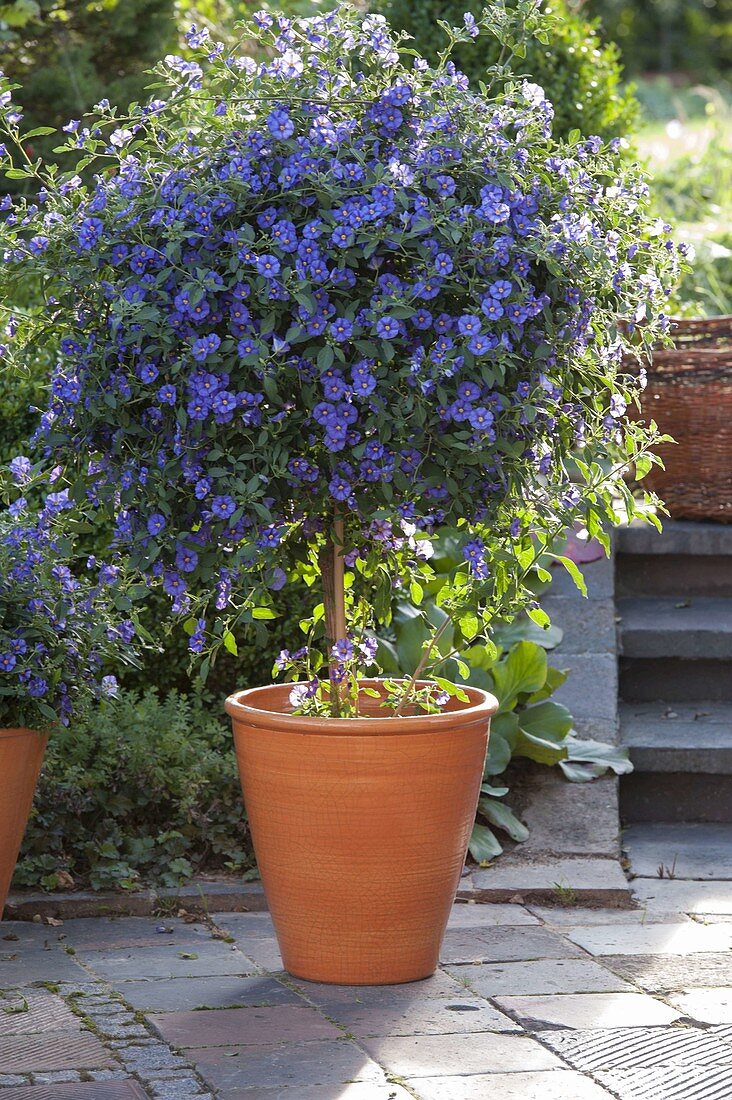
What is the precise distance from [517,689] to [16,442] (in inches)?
69.3

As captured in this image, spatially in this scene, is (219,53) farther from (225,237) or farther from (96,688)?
(96,688)

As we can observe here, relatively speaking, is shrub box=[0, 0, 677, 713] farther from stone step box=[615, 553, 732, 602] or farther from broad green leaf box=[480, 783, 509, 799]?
stone step box=[615, 553, 732, 602]

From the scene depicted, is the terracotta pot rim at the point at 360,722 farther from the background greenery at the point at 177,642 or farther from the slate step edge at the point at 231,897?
the slate step edge at the point at 231,897

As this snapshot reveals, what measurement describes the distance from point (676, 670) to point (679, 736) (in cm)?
48

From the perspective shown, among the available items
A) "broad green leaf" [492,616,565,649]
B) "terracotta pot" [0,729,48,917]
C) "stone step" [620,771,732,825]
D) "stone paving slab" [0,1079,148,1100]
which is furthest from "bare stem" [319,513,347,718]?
"stone step" [620,771,732,825]

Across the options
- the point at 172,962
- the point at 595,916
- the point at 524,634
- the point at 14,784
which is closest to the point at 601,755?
the point at 524,634

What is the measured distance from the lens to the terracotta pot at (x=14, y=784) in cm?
306

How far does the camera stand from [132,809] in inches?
145

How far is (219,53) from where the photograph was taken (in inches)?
109

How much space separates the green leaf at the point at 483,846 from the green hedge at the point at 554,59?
10.1 feet

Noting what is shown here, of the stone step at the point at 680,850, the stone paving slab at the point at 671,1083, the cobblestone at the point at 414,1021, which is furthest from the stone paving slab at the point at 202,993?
the stone step at the point at 680,850

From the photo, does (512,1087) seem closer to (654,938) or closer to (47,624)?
(654,938)

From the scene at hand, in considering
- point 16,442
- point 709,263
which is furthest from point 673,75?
point 16,442

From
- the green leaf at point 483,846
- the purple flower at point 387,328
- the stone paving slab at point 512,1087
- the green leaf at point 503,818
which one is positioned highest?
the purple flower at point 387,328
